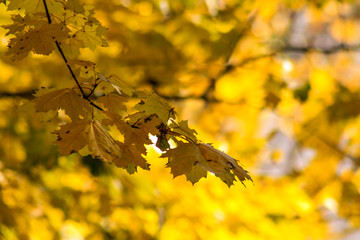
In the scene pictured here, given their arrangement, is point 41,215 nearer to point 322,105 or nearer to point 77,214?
point 77,214

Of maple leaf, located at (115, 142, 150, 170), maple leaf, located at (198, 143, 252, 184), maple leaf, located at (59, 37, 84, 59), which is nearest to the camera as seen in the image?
maple leaf, located at (198, 143, 252, 184)

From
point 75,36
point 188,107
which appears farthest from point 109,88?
point 188,107

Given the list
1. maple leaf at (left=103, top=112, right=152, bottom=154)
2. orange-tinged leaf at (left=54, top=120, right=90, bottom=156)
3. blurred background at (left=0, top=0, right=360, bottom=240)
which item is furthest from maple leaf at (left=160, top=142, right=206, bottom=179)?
blurred background at (left=0, top=0, right=360, bottom=240)

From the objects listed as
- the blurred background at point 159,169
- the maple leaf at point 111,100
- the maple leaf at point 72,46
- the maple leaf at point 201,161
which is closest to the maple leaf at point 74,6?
the maple leaf at point 72,46

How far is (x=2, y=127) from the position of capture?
3.61 metres

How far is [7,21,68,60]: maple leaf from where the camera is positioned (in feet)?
4.44

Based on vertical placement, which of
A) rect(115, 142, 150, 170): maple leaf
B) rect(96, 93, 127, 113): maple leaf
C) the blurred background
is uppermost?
the blurred background

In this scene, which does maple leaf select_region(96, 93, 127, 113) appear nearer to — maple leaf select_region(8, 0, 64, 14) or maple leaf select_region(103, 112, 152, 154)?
maple leaf select_region(103, 112, 152, 154)

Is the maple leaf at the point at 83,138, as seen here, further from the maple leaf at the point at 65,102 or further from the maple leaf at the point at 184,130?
the maple leaf at the point at 184,130

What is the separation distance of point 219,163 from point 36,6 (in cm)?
82

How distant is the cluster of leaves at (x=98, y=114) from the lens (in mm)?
1217

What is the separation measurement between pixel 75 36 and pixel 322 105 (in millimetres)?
3780

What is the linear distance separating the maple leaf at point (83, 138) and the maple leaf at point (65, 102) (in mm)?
85

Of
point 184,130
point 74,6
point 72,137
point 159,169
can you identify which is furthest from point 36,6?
point 159,169
